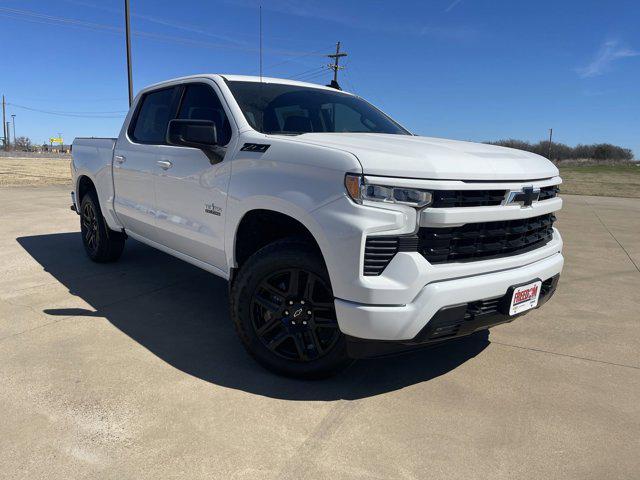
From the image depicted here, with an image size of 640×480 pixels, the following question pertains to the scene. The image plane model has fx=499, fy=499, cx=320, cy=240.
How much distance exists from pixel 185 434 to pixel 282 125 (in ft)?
6.81

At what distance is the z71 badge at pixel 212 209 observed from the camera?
333cm

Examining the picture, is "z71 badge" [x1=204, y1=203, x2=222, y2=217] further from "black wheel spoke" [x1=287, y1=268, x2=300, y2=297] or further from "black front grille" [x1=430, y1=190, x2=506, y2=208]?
"black front grille" [x1=430, y1=190, x2=506, y2=208]

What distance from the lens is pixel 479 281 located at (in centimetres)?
A: 257

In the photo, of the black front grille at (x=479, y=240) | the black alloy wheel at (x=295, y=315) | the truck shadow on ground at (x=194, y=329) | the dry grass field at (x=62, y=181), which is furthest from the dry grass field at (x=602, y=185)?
the black alloy wheel at (x=295, y=315)

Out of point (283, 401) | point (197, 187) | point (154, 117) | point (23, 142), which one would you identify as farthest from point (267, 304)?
point (23, 142)

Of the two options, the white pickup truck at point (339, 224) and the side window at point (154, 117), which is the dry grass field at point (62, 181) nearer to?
the side window at point (154, 117)

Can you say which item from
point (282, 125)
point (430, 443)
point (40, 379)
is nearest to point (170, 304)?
point (40, 379)

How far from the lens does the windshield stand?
11.3 feet

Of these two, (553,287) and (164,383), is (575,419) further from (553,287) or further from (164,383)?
(164,383)

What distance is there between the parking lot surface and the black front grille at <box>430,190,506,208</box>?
1119 mm

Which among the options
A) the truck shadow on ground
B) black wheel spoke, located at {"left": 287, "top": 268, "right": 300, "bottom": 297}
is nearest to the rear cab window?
the truck shadow on ground

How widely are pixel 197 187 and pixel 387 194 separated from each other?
163 cm

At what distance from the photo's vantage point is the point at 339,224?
2.46 m

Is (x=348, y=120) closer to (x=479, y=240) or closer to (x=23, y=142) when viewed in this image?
(x=479, y=240)
